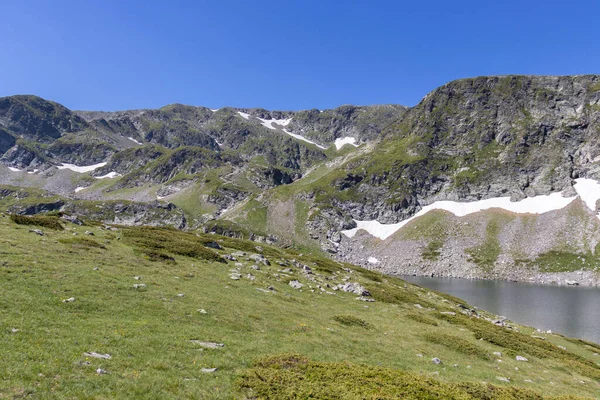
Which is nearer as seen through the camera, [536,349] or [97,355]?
[97,355]

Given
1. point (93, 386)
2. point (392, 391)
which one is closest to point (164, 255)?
point (93, 386)

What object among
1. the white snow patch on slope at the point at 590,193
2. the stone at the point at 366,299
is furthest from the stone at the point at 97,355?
the white snow patch on slope at the point at 590,193

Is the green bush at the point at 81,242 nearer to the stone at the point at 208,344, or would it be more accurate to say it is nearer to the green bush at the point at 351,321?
the stone at the point at 208,344

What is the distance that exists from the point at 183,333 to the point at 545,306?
339ft

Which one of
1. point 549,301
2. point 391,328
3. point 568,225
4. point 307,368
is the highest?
point 568,225

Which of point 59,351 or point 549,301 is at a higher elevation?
point 59,351

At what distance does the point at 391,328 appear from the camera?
3297cm

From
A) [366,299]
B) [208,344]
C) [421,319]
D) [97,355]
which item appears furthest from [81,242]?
[421,319]

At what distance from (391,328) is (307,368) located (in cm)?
1818

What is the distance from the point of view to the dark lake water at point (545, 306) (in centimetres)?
6794

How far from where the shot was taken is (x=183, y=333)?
2031cm

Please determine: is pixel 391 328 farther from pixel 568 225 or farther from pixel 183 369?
pixel 568 225

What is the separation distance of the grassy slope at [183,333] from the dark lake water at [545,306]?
95.2 ft

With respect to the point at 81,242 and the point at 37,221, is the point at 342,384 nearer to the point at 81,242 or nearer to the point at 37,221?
the point at 81,242
